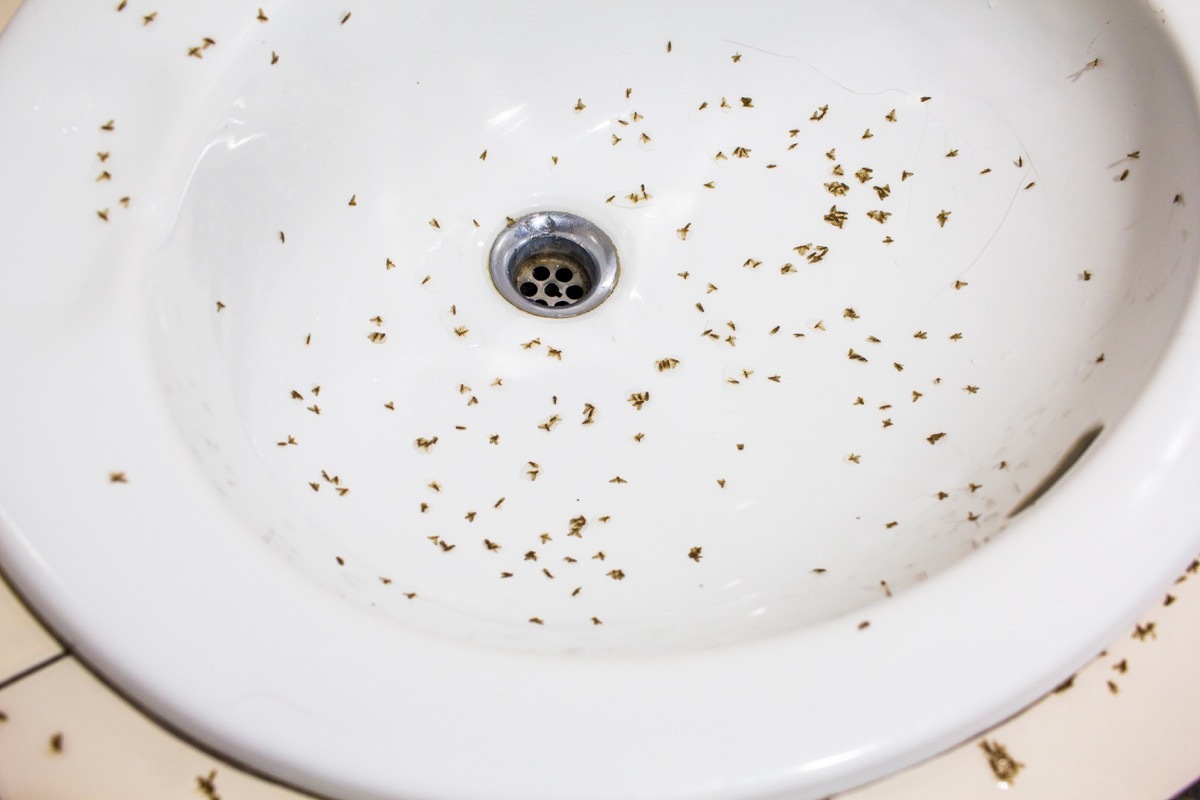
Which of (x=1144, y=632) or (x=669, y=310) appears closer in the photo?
(x=1144, y=632)

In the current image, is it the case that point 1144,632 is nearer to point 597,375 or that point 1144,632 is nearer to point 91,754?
point 597,375

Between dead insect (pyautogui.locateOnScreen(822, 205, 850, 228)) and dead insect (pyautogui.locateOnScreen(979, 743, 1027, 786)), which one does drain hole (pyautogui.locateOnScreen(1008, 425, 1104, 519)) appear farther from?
dead insect (pyautogui.locateOnScreen(822, 205, 850, 228))

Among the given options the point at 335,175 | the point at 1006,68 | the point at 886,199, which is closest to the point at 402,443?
the point at 335,175

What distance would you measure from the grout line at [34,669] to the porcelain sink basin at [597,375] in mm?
15

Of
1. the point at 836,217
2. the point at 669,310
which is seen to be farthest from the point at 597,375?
the point at 836,217

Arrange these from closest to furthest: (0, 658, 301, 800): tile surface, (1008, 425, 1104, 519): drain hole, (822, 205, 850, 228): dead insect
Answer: (0, 658, 301, 800): tile surface < (1008, 425, 1104, 519): drain hole < (822, 205, 850, 228): dead insect

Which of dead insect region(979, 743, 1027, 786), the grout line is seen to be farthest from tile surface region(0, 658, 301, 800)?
dead insect region(979, 743, 1027, 786)

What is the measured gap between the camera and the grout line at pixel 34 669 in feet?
1.38

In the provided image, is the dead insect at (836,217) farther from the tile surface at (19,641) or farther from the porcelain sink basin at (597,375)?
the tile surface at (19,641)

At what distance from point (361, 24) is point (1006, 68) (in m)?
0.44

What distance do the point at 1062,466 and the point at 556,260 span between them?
39 centimetres

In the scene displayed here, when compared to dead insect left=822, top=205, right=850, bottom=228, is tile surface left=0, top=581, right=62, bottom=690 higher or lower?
lower

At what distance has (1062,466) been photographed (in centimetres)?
52

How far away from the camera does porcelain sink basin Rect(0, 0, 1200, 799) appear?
408 millimetres
